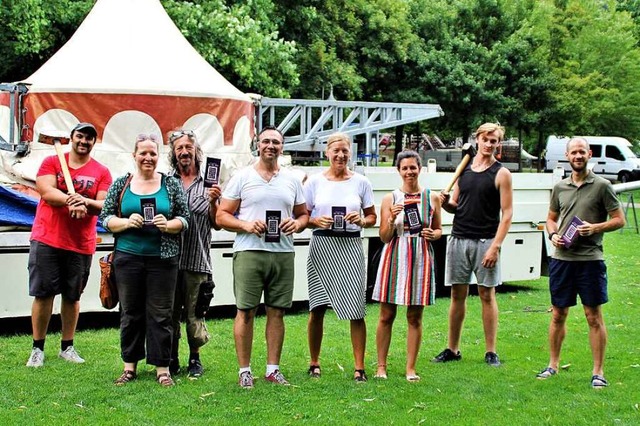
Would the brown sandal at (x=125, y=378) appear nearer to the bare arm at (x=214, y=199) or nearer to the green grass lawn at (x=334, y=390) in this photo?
the green grass lawn at (x=334, y=390)

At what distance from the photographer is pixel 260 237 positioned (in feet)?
21.2

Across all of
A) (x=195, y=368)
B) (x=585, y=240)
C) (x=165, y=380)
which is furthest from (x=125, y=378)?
(x=585, y=240)

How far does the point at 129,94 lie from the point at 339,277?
4747 mm

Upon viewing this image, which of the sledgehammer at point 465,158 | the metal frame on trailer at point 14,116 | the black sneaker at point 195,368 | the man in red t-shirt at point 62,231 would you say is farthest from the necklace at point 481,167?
the metal frame on trailer at point 14,116

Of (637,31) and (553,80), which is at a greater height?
(637,31)

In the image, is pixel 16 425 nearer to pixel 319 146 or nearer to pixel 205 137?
pixel 205 137

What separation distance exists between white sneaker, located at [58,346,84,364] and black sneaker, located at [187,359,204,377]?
37.8 inches

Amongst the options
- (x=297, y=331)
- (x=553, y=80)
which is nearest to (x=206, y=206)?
(x=297, y=331)

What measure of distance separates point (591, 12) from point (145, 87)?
3462cm

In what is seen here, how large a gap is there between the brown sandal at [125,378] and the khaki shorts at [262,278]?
0.93 metres

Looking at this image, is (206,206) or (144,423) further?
(206,206)

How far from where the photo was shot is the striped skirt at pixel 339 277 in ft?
22.1

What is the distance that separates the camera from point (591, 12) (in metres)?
41.3

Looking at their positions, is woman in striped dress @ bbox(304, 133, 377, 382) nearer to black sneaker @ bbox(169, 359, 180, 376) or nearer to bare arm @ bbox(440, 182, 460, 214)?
bare arm @ bbox(440, 182, 460, 214)
